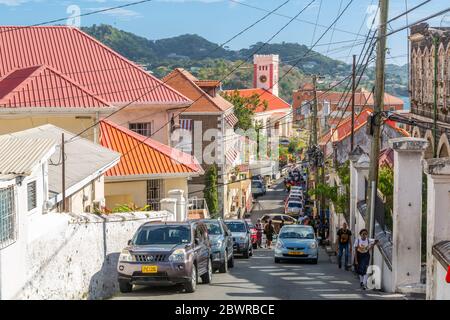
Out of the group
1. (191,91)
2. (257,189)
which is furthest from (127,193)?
(257,189)

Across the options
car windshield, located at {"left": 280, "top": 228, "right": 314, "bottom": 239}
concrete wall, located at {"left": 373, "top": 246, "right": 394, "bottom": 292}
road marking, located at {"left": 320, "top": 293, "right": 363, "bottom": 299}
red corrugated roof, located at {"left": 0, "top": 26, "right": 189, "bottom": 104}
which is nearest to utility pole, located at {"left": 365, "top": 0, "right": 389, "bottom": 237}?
concrete wall, located at {"left": 373, "top": 246, "right": 394, "bottom": 292}

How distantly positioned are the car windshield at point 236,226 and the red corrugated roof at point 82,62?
27.4 ft

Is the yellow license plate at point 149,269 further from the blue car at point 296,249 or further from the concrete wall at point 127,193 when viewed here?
the concrete wall at point 127,193

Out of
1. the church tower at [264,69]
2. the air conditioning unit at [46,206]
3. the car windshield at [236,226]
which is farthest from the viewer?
the church tower at [264,69]

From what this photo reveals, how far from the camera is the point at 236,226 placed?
35344mm

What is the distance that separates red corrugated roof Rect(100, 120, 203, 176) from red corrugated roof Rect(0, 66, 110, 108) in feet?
11.6

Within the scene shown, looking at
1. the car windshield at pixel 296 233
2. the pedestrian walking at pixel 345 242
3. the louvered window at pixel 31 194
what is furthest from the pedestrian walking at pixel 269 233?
the louvered window at pixel 31 194

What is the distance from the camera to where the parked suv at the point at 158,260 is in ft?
60.1

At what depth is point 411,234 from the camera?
60.2ft

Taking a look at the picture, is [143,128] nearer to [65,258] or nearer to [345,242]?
[345,242]

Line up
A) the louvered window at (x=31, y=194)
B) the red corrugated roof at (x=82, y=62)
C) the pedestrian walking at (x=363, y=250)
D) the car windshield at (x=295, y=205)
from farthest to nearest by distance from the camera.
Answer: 1. the car windshield at (x=295, y=205)
2. the red corrugated roof at (x=82, y=62)
3. the pedestrian walking at (x=363, y=250)
4. the louvered window at (x=31, y=194)

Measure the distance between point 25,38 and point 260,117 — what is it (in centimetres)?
8981
